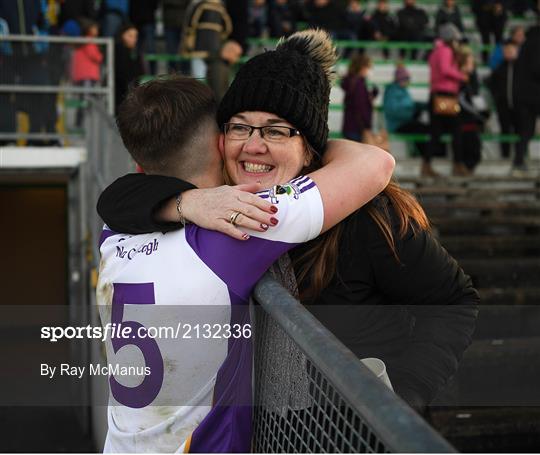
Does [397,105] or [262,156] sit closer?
[262,156]

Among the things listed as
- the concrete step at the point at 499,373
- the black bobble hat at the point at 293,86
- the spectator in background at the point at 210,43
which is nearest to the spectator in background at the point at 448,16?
the spectator in background at the point at 210,43

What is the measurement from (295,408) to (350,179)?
0.56 meters

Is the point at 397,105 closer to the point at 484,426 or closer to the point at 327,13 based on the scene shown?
the point at 327,13

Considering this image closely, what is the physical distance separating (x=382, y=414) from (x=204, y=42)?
8.20 meters

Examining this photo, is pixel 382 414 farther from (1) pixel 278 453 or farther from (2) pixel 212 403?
(2) pixel 212 403

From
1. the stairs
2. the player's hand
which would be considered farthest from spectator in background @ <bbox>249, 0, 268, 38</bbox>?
the player's hand

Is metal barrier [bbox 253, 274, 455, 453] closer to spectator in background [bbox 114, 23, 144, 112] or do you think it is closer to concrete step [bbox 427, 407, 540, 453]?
concrete step [bbox 427, 407, 540, 453]

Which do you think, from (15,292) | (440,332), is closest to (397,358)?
(440,332)

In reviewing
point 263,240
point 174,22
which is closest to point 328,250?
point 263,240

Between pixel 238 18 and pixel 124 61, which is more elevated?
pixel 238 18

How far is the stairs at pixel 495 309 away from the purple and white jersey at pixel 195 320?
150 centimetres

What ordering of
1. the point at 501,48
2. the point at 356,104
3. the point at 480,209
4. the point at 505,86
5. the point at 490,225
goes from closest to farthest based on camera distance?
the point at 490,225 < the point at 480,209 < the point at 356,104 < the point at 505,86 < the point at 501,48

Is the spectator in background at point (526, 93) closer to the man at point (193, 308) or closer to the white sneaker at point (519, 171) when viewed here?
the white sneaker at point (519, 171)

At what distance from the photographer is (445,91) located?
1063 centimetres
